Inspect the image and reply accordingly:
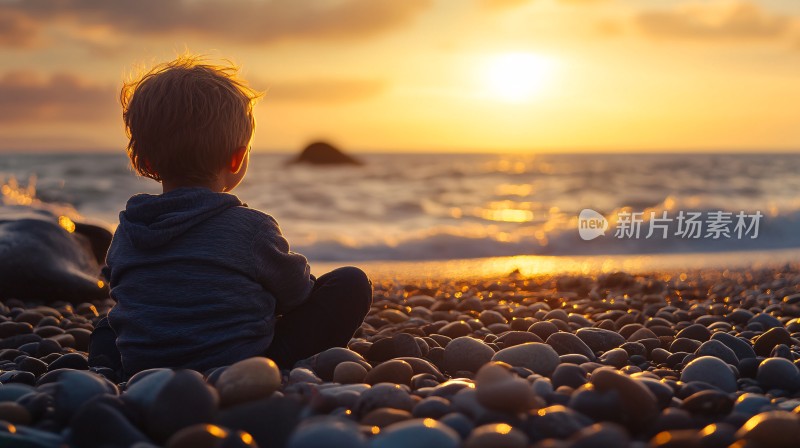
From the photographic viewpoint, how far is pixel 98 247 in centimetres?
599

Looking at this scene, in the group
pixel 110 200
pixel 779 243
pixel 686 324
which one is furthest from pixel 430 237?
pixel 110 200

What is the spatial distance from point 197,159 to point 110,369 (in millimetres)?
947

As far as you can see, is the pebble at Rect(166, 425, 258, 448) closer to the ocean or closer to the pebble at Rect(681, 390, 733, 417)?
the pebble at Rect(681, 390, 733, 417)

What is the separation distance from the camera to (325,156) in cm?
3953

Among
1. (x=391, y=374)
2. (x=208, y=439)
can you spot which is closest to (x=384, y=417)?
(x=208, y=439)

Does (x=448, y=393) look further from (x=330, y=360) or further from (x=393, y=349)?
(x=393, y=349)

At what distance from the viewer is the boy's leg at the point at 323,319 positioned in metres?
2.99

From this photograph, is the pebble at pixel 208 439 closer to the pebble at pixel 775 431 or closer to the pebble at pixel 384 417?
the pebble at pixel 384 417

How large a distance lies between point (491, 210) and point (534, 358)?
15423 mm

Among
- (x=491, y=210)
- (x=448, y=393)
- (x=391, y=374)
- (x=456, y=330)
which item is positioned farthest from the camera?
(x=491, y=210)

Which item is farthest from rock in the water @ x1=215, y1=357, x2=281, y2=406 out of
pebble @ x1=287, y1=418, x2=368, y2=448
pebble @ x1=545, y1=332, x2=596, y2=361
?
pebble @ x1=545, y1=332, x2=596, y2=361

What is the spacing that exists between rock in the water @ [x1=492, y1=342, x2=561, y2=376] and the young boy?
0.84 metres

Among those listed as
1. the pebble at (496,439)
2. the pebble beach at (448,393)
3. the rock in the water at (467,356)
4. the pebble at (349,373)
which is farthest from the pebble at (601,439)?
the rock in the water at (467,356)

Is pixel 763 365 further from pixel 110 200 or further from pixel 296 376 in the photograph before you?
pixel 110 200
